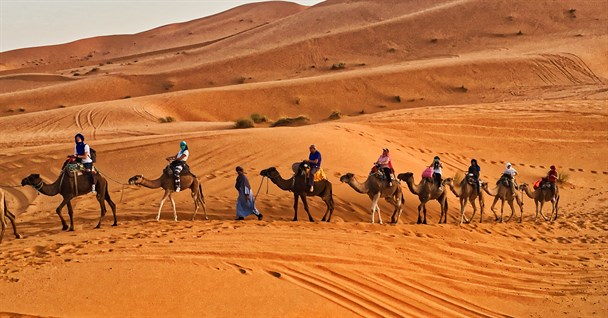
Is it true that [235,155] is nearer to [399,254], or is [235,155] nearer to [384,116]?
[399,254]

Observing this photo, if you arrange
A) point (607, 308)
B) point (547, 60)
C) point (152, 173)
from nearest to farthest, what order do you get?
1. point (607, 308)
2. point (152, 173)
3. point (547, 60)

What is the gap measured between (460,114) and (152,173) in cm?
1669

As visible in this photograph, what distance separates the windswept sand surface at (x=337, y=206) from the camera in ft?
32.4

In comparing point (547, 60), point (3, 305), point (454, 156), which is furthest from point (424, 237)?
point (547, 60)

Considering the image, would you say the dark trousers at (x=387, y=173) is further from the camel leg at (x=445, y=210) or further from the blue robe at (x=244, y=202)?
the blue robe at (x=244, y=202)

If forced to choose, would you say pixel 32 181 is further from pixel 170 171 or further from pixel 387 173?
pixel 387 173

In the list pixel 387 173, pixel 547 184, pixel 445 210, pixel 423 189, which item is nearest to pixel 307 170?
pixel 387 173

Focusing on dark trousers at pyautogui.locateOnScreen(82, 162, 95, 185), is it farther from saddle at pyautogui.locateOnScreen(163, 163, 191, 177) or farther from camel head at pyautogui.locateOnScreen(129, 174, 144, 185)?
saddle at pyautogui.locateOnScreen(163, 163, 191, 177)

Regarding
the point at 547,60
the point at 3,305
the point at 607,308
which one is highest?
the point at 547,60

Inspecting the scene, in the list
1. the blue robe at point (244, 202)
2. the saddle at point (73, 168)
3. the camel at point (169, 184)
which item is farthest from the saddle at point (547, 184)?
the saddle at point (73, 168)

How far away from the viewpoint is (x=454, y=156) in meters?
25.0

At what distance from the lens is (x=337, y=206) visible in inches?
674

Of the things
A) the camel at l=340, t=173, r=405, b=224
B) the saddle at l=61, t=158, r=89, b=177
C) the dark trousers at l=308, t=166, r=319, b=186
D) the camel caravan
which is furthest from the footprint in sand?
the saddle at l=61, t=158, r=89, b=177

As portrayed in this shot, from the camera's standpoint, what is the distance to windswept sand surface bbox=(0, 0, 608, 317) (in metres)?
9.87
